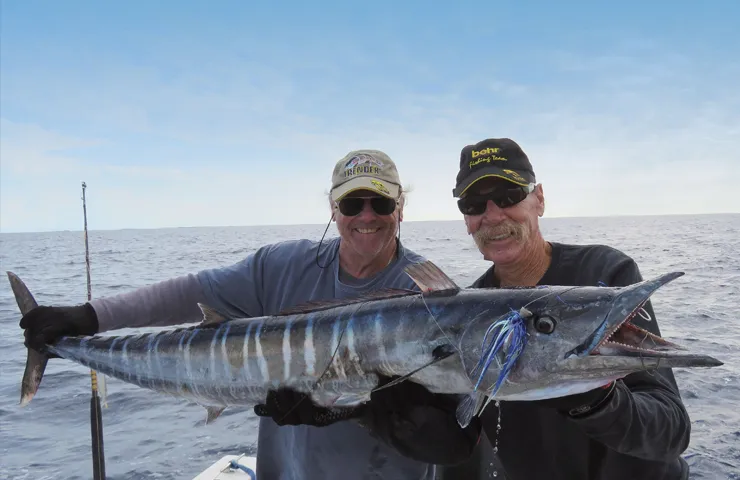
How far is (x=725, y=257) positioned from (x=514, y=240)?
32358 millimetres

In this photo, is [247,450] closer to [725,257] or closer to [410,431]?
[410,431]

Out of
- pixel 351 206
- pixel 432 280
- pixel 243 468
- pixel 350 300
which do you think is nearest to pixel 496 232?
pixel 432 280

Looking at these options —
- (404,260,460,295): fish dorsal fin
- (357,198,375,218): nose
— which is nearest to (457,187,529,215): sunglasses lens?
(357,198,375,218): nose

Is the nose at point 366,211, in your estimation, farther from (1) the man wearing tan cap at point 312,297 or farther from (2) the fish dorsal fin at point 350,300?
(2) the fish dorsal fin at point 350,300

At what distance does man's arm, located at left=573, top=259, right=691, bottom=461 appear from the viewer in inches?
94.3

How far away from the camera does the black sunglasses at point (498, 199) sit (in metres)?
3.65

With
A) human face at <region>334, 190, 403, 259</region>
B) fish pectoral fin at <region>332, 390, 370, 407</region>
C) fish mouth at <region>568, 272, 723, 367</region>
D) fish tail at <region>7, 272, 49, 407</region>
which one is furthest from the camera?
fish tail at <region>7, 272, 49, 407</region>

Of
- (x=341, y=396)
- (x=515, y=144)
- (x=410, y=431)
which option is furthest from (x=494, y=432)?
(x=515, y=144)

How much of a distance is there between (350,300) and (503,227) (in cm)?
120

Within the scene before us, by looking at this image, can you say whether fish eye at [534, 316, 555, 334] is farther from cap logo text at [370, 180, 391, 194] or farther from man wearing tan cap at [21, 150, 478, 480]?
cap logo text at [370, 180, 391, 194]

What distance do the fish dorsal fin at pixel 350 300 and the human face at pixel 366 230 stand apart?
0.66 meters

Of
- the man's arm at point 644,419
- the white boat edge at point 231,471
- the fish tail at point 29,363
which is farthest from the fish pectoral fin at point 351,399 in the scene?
the white boat edge at point 231,471

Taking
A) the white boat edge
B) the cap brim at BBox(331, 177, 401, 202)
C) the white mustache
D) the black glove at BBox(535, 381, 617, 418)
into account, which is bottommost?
the white boat edge

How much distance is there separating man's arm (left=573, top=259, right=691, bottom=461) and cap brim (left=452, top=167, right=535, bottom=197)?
1.21 meters
